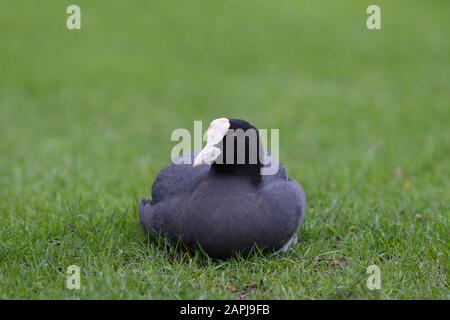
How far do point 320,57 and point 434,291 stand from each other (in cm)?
837

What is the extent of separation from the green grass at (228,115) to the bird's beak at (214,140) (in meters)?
0.66

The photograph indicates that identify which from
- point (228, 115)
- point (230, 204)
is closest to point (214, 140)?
point (230, 204)

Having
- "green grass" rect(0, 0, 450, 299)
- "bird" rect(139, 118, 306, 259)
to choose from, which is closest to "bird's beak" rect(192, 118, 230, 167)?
"bird" rect(139, 118, 306, 259)

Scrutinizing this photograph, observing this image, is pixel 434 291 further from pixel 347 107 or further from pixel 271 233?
pixel 347 107

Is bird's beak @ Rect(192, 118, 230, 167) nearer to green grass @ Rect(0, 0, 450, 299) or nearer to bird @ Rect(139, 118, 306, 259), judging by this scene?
bird @ Rect(139, 118, 306, 259)

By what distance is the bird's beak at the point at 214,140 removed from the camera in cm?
379

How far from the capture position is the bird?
3836 millimetres

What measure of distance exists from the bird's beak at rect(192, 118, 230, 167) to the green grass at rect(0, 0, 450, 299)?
66cm

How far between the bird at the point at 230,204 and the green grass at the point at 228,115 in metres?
0.15

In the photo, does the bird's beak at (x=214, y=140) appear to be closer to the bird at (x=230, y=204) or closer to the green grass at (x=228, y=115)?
the bird at (x=230, y=204)

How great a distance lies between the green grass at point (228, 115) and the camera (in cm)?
387

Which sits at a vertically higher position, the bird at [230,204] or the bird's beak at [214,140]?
the bird's beak at [214,140]

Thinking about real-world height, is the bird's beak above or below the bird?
above

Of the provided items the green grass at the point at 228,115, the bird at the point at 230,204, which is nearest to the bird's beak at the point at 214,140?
the bird at the point at 230,204
